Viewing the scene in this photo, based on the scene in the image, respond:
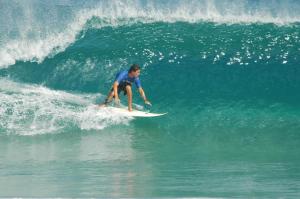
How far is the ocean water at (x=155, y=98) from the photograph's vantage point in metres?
10.2

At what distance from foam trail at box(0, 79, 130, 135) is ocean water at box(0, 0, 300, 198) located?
2 centimetres

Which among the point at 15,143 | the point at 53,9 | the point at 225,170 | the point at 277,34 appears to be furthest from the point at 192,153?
the point at 53,9

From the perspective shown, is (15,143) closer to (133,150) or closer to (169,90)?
(133,150)

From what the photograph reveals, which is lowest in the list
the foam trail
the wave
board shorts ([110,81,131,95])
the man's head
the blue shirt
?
the foam trail

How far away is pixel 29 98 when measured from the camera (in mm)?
15234

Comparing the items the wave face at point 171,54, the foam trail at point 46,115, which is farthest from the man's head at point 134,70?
the wave face at point 171,54

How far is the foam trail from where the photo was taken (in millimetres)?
14469

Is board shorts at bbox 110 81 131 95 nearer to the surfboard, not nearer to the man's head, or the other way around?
the man's head

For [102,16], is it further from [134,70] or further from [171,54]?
[134,70]

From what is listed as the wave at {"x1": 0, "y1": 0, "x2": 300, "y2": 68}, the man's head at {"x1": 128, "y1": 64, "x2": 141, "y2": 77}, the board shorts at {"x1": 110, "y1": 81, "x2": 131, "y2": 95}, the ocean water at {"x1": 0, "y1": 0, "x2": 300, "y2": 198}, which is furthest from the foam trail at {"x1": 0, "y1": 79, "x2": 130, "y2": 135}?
the wave at {"x1": 0, "y1": 0, "x2": 300, "y2": 68}

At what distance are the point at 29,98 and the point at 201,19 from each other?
615 centimetres

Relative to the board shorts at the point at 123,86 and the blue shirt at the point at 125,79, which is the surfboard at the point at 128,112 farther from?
the blue shirt at the point at 125,79

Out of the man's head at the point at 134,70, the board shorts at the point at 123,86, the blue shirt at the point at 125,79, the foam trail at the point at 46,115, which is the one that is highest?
the man's head at the point at 134,70

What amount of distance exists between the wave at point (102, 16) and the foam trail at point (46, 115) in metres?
3.30
